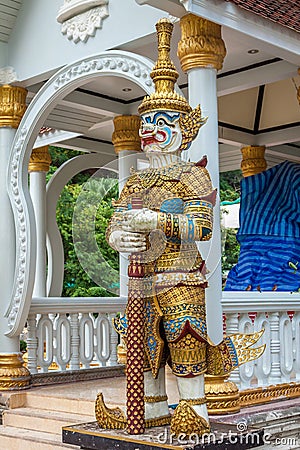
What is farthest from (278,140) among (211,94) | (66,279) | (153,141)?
(66,279)

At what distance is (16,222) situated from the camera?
22.5 ft

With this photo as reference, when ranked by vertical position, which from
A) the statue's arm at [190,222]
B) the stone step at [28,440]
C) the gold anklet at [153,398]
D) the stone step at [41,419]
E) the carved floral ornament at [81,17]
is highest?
Result: the carved floral ornament at [81,17]

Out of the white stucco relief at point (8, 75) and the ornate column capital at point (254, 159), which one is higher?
the white stucco relief at point (8, 75)

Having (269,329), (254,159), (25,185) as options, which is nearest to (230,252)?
(254,159)

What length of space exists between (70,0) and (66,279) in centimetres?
1337

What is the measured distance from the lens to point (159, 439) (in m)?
4.06

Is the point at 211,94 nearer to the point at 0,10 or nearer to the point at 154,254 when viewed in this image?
the point at 154,254

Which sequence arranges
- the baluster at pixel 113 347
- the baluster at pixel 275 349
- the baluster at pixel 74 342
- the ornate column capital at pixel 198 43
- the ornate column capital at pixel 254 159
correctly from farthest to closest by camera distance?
1. the ornate column capital at pixel 254 159
2. the baluster at pixel 113 347
3. the baluster at pixel 74 342
4. the baluster at pixel 275 349
5. the ornate column capital at pixel 198 43

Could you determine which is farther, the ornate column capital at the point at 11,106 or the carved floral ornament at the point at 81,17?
the ornate column capital at the point at 11,106

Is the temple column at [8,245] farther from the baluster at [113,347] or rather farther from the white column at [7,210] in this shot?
the baluster at [113,347]

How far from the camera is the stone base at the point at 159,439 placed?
13.1 ft

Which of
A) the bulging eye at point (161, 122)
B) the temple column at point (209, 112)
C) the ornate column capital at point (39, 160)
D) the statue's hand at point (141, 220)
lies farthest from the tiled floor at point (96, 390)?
the ornate column capital at point (39, 160)

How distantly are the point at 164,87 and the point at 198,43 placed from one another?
0.98 metres

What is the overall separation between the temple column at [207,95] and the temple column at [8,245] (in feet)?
7.99
